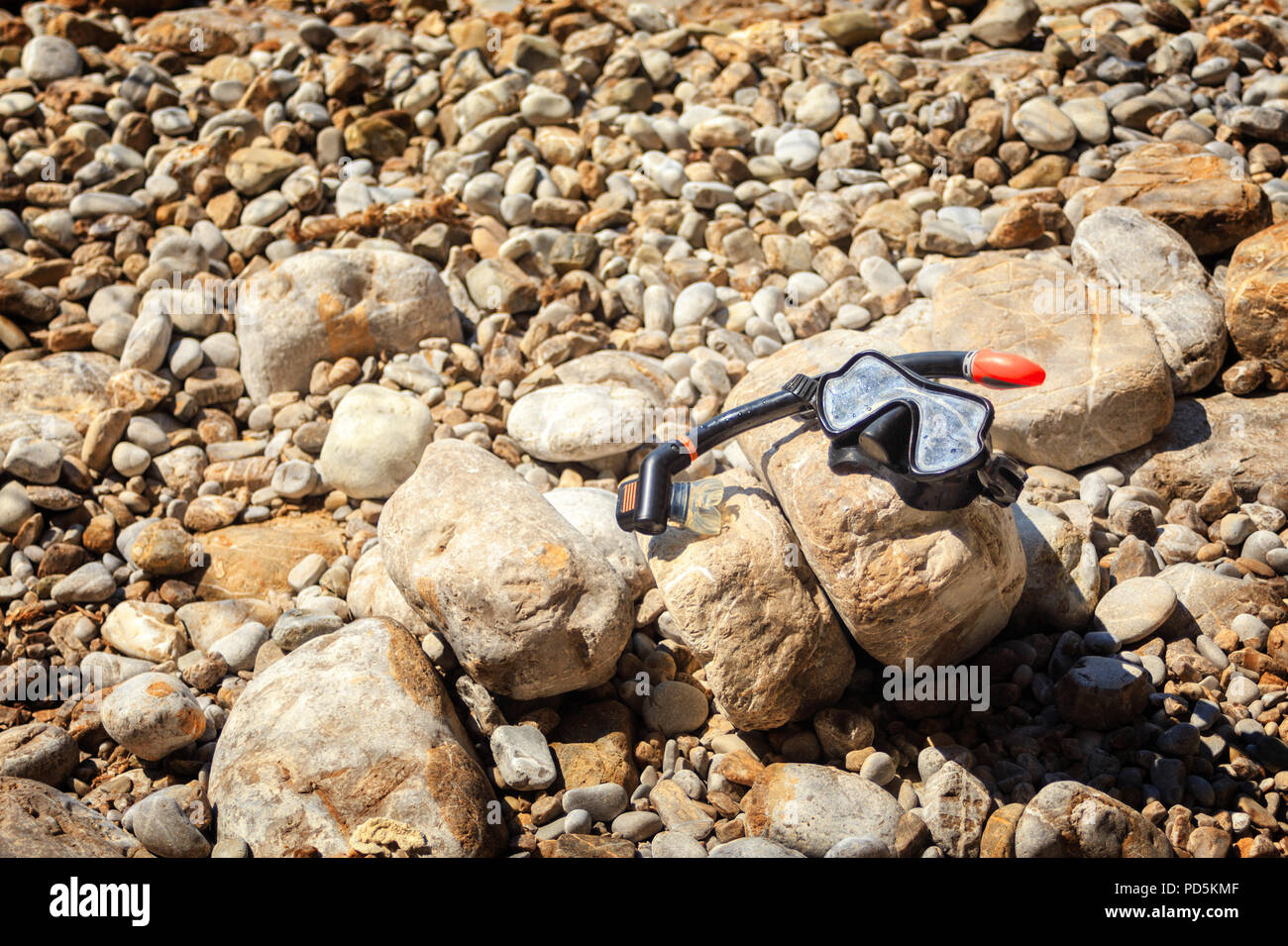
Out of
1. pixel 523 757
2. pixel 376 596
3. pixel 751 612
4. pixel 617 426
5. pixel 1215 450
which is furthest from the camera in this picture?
pixel 617 426

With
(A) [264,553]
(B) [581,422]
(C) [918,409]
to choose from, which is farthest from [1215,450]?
(A) [264,553]

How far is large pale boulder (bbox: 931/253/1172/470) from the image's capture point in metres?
4.91

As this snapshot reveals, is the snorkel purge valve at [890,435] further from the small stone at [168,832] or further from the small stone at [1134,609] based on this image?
the small stone at [168,832]

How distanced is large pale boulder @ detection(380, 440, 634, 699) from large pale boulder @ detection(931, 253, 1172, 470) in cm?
246

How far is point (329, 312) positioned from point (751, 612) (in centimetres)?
387

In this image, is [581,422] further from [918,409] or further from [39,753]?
[39,753]

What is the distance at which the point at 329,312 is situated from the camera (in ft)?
20.3

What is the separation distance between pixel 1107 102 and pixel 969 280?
2.93 metres

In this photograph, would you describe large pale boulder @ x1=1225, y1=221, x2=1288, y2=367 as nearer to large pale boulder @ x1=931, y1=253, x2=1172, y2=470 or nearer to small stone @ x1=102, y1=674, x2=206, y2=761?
large pale boulder @ x1=931, y1=253, x2=1172, y2=470

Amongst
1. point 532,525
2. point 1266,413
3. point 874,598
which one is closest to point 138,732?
point 532,525

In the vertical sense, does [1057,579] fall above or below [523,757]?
above

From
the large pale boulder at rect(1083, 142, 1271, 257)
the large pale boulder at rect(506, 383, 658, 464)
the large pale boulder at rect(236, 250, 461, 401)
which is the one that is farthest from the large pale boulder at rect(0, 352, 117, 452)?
the large pale boulder at rect(1083, 142, 1271, 257)

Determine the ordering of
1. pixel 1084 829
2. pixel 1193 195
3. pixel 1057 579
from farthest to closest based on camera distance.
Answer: pixel 1193 195
pixel 1057 579
pixel 1084 829

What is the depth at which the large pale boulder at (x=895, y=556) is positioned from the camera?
360 cm
